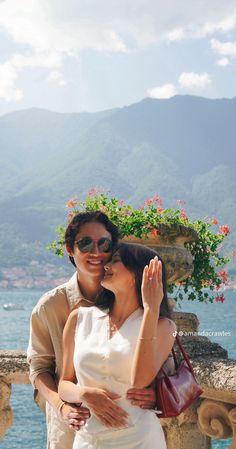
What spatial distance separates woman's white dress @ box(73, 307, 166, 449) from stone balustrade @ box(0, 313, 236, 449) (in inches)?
26.2

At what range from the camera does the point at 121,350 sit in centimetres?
199

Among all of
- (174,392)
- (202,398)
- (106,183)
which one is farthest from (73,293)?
(106,183)

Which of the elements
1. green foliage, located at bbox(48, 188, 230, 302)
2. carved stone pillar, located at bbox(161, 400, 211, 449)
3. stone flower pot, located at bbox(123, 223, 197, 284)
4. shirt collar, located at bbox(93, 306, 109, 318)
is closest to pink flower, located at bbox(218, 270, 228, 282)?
green foliage, located at bbox(48, 188, 230, 302)

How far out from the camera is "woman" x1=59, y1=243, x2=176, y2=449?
1940 mm

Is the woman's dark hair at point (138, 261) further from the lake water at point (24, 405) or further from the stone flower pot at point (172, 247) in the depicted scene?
the stone flower pot at point (172, 247)

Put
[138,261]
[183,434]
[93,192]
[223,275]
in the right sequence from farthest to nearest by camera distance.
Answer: [223,275], [93,192], [183,434], [138,261]

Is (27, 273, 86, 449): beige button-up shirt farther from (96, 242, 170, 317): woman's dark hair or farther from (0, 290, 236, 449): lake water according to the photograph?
(0, 290, 236, 449): lake water

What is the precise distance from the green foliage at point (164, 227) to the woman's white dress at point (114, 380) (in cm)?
230

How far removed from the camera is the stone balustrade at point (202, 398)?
2615mm

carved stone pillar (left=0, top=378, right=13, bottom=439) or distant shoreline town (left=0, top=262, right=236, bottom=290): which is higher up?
carved stone pillar (left=0, top=378, right=13, bottom=439)

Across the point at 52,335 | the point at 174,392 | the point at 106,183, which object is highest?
the point at 106,183

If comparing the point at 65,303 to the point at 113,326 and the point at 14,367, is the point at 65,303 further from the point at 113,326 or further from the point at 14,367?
the point at 14,367

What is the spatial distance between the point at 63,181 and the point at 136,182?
20.2 m

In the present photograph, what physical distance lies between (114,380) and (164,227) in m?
2.64
